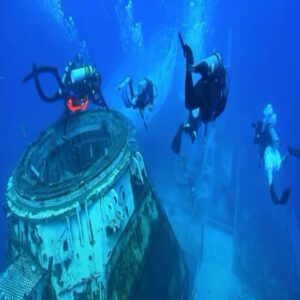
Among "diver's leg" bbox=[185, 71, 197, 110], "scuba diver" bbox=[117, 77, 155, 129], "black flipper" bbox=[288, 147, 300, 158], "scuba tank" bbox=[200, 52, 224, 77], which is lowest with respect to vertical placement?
"diver's leg" bbox=[185, 71, 197, 110]

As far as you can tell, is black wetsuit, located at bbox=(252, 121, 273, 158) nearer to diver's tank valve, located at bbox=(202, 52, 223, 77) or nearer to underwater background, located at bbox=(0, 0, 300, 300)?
underwater background, located at bbox=(0, 0, 300, 300)

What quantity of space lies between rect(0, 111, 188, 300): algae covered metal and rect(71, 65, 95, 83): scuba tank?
48.1 inches

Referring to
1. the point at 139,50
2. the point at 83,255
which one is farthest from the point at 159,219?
the point at 139,50

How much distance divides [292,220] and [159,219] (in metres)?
10.6

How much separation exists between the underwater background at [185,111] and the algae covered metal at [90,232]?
2655mm

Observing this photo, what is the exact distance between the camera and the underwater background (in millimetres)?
11297

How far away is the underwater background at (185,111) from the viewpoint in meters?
11.3

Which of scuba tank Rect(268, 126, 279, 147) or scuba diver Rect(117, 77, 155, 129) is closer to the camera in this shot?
scuba tank Rect(268, 126, 279, 147)

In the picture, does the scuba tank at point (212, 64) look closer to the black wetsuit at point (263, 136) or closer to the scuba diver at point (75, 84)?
the scuba diver at point (75, 84)

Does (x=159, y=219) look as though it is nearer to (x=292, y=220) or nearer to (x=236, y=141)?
(x=292, y=220)

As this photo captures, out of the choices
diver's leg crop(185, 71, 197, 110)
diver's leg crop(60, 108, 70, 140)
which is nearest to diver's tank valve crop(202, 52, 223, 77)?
diver's leg crop(185, 71, 197, 110)

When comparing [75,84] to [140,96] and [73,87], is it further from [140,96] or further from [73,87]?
[140,96]

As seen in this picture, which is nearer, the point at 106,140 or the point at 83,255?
the point at 83,255

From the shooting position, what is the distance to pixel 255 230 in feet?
40.1
